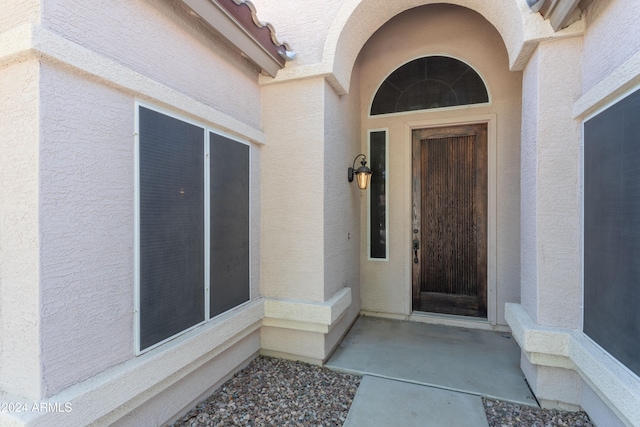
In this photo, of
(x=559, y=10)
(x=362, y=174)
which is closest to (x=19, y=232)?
(x=362, y=174)

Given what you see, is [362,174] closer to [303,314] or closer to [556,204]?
[303,314]

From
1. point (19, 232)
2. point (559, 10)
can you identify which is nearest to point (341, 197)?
point (559, 10)

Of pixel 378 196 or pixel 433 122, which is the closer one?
pixel 433 122

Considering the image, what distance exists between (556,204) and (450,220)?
A: 2.05m

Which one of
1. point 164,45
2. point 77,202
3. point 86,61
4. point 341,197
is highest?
point 164,45

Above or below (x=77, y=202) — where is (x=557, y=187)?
above

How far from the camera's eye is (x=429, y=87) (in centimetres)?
481

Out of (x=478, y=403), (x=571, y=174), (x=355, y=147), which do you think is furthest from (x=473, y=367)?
(x=355, y=147)

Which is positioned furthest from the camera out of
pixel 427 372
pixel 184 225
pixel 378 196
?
pixel 378 196

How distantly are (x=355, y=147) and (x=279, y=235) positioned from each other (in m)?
2.11

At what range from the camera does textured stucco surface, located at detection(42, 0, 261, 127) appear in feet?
6.14

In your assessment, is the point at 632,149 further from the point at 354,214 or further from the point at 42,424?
the point at 42,424

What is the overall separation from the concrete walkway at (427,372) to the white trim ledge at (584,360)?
550 millimetres

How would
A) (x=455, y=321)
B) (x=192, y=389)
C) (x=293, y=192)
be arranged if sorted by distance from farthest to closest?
(x=455, y=321) < (x=293, y=192) < (x=192, y=389)
